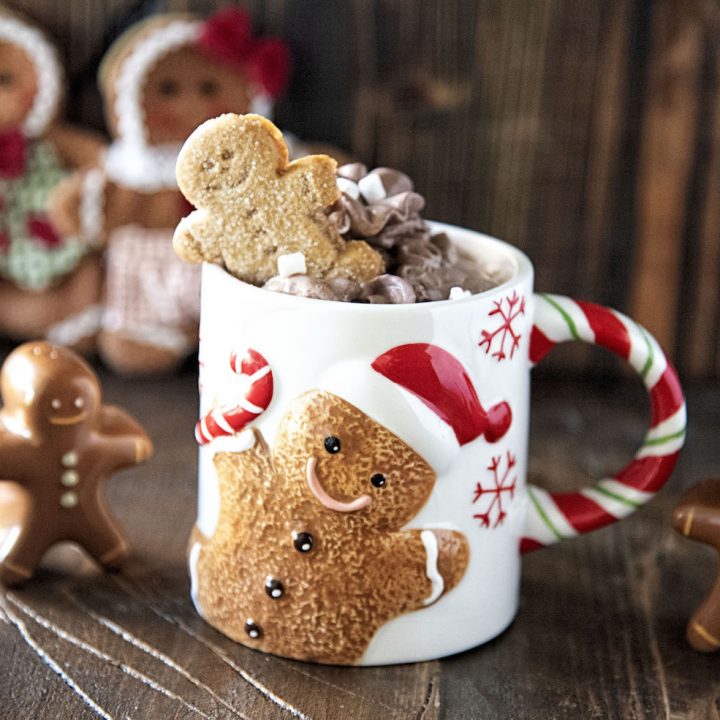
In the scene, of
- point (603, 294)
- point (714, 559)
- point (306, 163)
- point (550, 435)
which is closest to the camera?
point (306, 163)

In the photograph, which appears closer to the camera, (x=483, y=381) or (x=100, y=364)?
(x=483, y=381)

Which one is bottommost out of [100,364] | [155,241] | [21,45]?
[100,364]

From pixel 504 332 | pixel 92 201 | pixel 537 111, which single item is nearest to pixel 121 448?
pixel 504 332

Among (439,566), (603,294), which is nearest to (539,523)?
(439,566)

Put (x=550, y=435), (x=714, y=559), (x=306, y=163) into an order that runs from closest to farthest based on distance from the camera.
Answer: (x=306, y=163)
(x=714, y=559)
(x=550, y=435)

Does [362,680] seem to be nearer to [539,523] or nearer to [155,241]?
[539,523]

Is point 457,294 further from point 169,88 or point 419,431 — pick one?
point 169,88

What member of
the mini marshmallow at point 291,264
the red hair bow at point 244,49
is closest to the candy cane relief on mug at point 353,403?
the mini marshmallow at point 291,264
